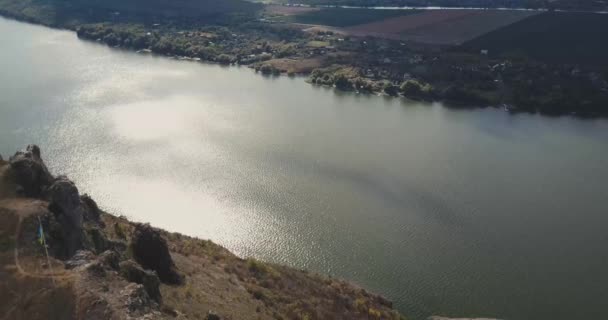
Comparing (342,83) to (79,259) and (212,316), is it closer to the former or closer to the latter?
(212,316)

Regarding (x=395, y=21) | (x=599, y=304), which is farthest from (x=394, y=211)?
(x=395, y=21)

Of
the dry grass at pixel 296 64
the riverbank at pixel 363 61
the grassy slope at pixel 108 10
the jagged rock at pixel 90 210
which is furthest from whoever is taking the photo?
the grassy slope at pixel 108 10

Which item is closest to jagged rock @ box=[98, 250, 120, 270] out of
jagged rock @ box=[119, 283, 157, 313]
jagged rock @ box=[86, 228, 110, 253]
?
jagged rock @ box=[119, 283, 157, 313]

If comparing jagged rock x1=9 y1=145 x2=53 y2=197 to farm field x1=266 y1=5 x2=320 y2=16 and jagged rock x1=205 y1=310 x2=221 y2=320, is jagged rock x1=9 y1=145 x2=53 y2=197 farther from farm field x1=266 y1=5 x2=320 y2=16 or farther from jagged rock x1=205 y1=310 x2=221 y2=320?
farm field x1=266 y1=5 x2=320 y2=16

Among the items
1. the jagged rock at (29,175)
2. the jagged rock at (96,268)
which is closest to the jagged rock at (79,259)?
the jagged rock at (96,268)

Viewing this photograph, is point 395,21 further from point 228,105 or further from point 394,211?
point 394,211

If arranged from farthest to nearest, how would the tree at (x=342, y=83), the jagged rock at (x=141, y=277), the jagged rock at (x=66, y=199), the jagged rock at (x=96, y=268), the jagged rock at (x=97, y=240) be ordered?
the tree at (x=342, y=83) → the jagged rock at (x=97, y=240) → the jagged rock at (x=66, y=199) → the jagged rock at (x=141, y=277) → the jagged rock at (x=96, y=268)

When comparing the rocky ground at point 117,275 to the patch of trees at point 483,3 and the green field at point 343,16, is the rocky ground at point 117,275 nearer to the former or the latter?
the green field at point 343,16

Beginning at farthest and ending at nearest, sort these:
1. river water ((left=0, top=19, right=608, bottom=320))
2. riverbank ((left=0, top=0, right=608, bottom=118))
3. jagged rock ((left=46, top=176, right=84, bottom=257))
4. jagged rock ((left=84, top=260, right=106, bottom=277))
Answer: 1. riverbank ((left=0, top=0, right=608, bottom=118))
2. river water ((left=0, top=19, right=608, bottom=320))
3. jagged rock ((left=46, top=176, right=84, bottom=257))
4. jagged rock ((left=84, top=260, right=106, bottom=277))
